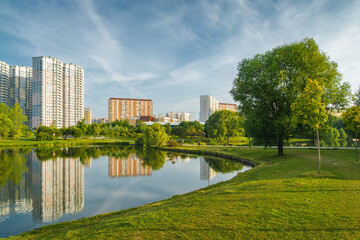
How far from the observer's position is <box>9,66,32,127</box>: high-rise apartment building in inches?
5325

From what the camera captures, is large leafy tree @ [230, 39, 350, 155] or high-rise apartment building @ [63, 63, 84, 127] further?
high-rise apartment building @ [63, 63, 84, 127]

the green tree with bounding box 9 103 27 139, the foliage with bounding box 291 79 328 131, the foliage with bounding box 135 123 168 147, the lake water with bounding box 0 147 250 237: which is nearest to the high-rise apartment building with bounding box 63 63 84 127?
the green tree with bounding box 9 103 27 139

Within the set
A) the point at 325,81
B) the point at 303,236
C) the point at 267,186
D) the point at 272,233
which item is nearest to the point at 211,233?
the point at 272,233

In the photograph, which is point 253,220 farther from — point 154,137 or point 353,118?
point 154,137

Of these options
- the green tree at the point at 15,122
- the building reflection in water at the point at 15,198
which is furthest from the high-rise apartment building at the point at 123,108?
→ the building reflection in water at the point at 15,198

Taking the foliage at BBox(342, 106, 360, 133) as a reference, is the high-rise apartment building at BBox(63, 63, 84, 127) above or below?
above

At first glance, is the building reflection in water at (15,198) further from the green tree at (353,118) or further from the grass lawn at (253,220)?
the green tree at (353,118)

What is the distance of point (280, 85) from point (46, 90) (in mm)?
132734

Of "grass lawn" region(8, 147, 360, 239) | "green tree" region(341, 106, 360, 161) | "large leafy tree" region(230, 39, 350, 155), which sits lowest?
"grass lawn" region(8, 147, 360, 239)

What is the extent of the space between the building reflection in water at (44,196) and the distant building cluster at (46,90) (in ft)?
367

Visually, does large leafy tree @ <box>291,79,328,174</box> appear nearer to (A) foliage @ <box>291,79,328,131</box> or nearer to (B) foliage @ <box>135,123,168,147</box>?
(A) foliage @ <box>291,79,328,131</box>

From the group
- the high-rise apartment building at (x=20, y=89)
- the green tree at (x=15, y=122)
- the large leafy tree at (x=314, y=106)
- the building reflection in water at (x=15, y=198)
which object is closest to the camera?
the building reflection in water at (x=15, y=198)

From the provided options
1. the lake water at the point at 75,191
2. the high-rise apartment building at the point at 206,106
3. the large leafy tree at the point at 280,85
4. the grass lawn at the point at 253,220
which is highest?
the high-rise apartment building at the point at 206,106

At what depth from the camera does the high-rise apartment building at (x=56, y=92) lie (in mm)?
118125
